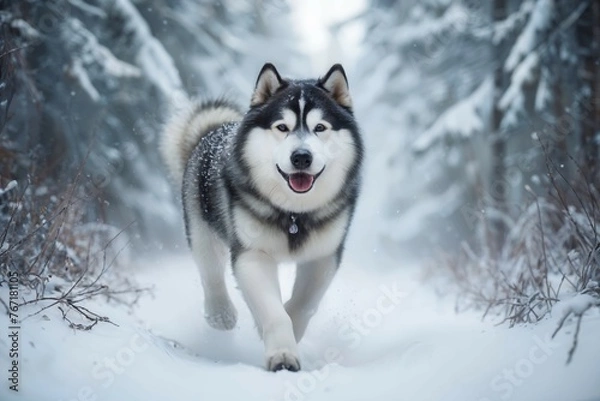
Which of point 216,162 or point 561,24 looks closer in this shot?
point 216,162

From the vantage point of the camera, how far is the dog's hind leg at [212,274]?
4.31 m

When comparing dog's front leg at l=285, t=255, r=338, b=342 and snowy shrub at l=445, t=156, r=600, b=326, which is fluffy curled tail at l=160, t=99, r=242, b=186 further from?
snowy shrub at l=445, t=156, r=600, b=326

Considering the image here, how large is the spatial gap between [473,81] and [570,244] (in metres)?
6.66

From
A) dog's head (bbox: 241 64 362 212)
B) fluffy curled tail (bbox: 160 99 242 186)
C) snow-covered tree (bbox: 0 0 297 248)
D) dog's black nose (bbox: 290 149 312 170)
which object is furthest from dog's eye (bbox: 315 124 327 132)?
fluffy curled tail (bbox: 160 99 242 186)

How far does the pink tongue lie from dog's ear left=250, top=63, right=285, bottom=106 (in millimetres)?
673

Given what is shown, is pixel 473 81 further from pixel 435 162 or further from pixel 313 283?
pixel 313 283

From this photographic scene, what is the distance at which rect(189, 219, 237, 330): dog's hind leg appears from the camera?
4.31 meters

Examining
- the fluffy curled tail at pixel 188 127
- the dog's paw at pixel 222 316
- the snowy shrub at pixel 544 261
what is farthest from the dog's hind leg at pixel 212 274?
the snowy shrub at pixel 544 261

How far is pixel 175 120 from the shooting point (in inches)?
203

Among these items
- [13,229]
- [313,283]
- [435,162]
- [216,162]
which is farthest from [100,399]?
[435,162]

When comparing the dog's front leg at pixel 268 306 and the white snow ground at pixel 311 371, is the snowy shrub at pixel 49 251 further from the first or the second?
the dog's front leg at pixel 268 306

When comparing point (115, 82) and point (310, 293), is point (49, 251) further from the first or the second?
point (115, 82)

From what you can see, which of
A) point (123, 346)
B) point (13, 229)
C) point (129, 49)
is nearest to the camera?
point (123, 346)

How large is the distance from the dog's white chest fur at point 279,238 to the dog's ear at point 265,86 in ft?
2.42
